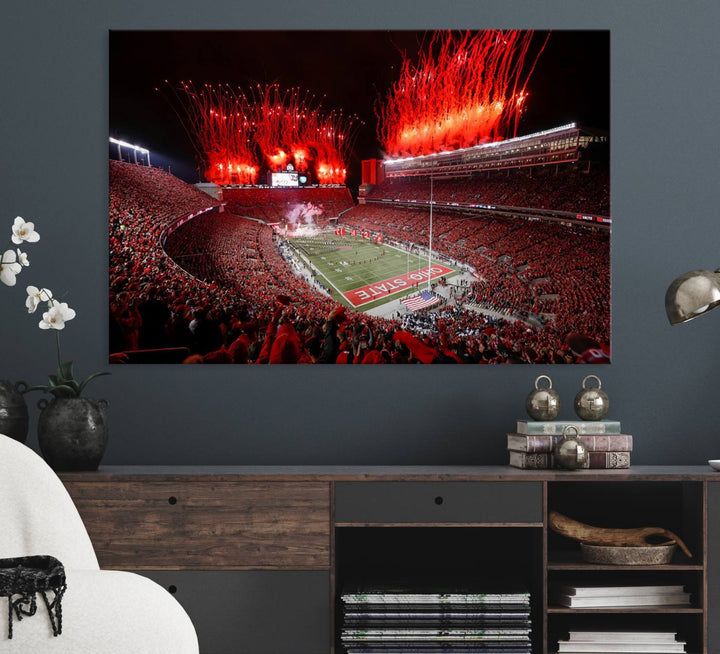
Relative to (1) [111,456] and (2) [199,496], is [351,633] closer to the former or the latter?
(2) [199,496]

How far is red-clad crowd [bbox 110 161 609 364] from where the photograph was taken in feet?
9.43

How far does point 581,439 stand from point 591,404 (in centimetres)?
14

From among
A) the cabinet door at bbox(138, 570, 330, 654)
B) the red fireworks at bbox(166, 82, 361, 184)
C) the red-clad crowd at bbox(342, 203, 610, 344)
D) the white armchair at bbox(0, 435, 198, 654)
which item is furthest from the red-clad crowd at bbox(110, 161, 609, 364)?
the white armchair at bbox(0, 435, 198, 654)

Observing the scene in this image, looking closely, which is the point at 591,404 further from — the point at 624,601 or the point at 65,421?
the point at 65,421

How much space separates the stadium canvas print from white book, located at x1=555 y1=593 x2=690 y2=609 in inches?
31.4

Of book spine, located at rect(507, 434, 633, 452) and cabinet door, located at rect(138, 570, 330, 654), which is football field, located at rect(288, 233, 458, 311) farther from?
cabinet door, located at rect(138, 570, 330, 654)

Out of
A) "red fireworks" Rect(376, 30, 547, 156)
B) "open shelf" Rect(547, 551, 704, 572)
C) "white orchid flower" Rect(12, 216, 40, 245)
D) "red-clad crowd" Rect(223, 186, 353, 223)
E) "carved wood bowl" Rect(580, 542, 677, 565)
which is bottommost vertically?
"open shelf" Rect(547, 551, 704, 572)

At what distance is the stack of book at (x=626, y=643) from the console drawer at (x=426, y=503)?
0.42 metres

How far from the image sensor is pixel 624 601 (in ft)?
8.09

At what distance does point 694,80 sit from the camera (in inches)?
114

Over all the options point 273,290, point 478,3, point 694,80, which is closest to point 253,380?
point 273,290

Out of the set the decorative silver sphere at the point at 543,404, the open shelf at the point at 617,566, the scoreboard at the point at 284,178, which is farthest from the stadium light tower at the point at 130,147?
the open shelf at the point at 617,566

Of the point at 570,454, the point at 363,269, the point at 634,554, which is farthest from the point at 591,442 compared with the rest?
the point at 363,269

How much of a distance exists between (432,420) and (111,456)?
1.11 m
